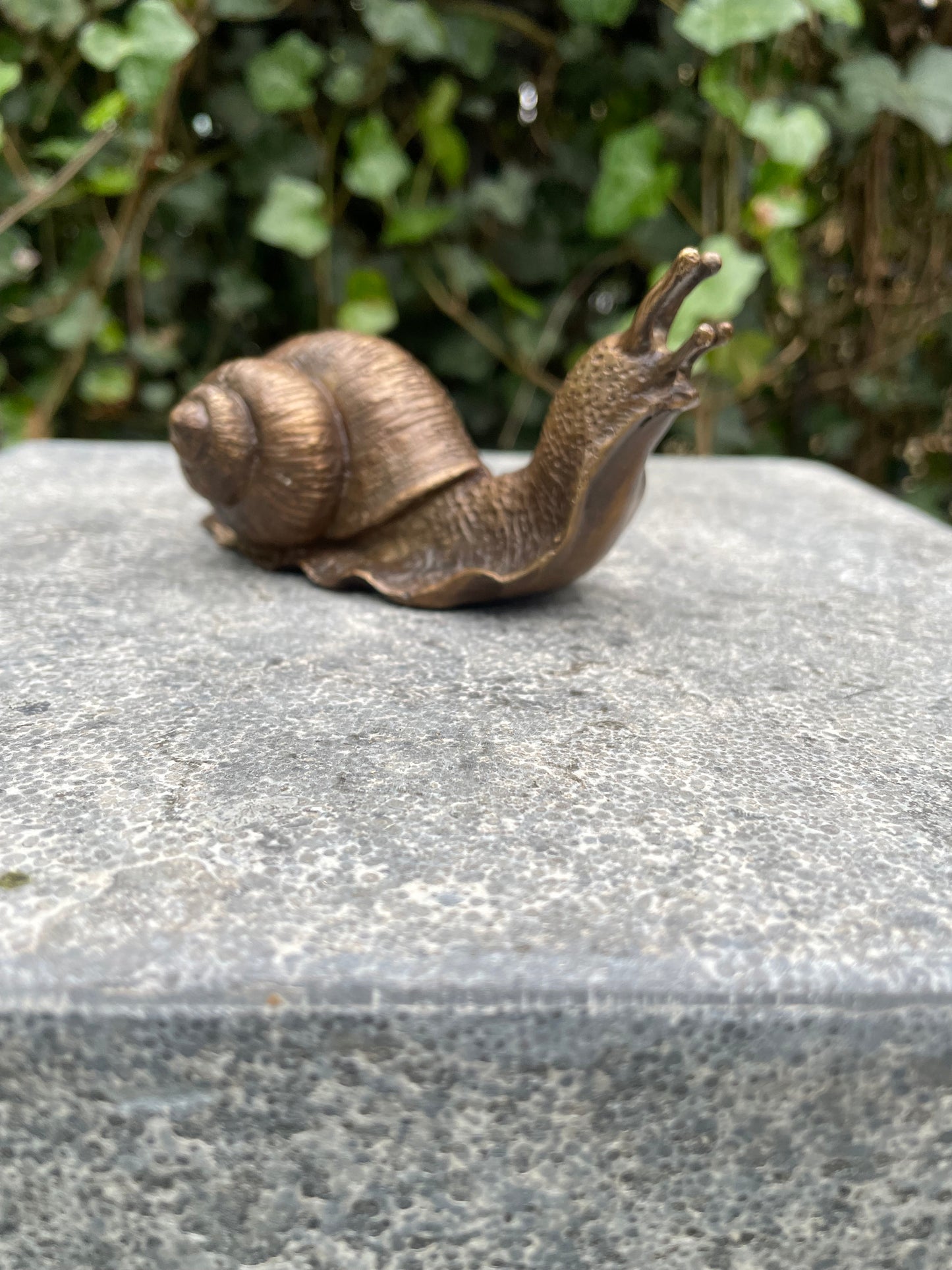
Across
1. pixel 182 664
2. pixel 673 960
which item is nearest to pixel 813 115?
pixel 182 664

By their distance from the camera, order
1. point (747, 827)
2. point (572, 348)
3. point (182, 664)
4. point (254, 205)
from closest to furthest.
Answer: point (747, 827)
point (182, 664)
point (254, 205)
point (572, 348)

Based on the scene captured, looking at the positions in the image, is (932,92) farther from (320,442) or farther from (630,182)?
(320,442)

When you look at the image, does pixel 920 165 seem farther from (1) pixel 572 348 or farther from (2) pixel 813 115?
(1) pixel 572 348

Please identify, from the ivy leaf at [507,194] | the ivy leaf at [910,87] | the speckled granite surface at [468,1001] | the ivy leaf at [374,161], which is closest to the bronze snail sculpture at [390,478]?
the speckled granite surface at [468,1001]

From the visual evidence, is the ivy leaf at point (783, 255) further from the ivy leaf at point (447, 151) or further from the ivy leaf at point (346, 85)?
the ivy leaf at point (346, 85)

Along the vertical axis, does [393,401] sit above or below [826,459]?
above

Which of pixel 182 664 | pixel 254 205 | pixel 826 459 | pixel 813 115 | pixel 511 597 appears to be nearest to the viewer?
pixel 182 664

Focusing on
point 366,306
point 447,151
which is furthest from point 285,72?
point 366,306
